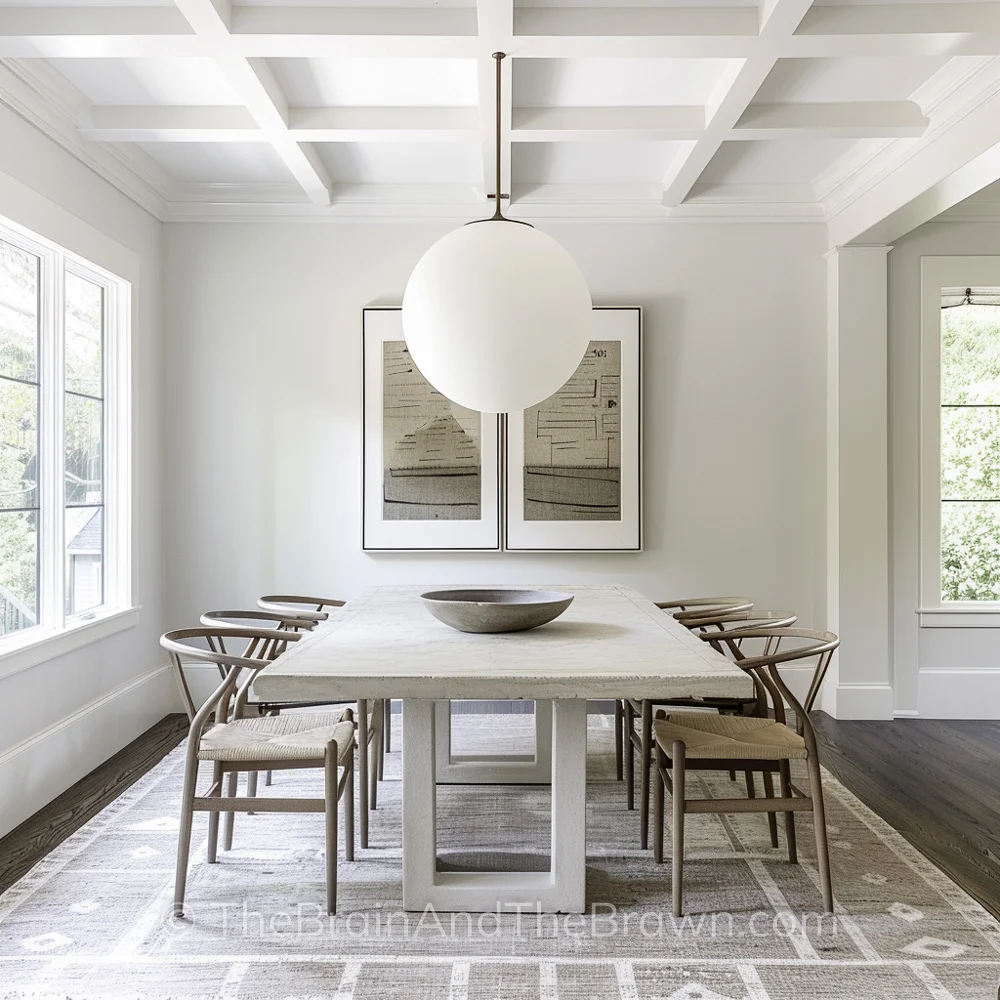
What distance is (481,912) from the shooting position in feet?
7.82

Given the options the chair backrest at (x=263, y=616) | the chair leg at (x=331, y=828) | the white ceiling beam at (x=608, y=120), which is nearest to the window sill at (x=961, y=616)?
the white ceiling beam at (x=608, y=120)

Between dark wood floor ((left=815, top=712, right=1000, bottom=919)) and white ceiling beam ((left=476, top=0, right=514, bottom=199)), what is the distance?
2.56 meters

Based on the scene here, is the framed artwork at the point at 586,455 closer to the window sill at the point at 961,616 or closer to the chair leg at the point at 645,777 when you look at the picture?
the window sill at the point at 961,616

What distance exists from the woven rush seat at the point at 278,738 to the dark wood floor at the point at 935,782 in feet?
6.26

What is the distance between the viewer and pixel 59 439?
11.4 ft

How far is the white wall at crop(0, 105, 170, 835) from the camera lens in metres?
3.09

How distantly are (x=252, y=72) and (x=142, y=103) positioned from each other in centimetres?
77

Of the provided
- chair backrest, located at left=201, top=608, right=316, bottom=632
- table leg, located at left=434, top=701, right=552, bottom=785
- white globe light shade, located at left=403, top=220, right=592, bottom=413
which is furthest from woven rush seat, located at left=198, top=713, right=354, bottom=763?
white globe light shade, located at left=403, top=220, right=592, bottom=413

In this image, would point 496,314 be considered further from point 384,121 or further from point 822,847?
point 822,847

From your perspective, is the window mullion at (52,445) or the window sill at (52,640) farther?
the window mullion at (52,445)

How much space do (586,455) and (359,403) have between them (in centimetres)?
122

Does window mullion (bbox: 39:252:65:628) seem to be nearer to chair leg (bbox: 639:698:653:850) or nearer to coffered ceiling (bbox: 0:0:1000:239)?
coffered ceiling (bbox: 0:0:1000:239)

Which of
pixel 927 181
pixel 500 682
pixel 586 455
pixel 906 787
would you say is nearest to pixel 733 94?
pixel 927 181

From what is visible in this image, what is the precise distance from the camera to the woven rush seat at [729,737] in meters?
2.45
